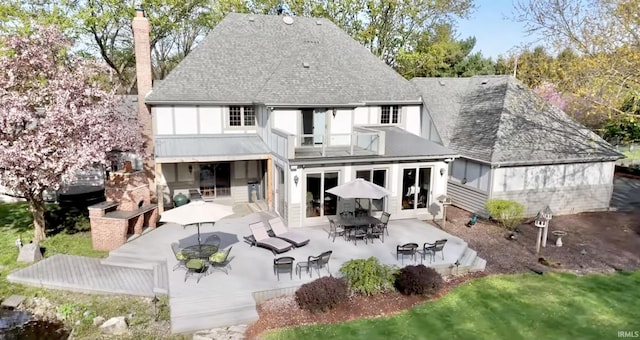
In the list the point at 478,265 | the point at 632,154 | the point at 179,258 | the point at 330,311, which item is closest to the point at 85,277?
the point at 179,258

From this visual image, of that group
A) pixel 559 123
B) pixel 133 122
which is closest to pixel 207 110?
pixel 133 122

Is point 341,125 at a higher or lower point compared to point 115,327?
higher

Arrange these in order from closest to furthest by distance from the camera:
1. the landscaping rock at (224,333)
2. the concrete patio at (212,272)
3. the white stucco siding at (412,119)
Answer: the landscaping rock at (224,333) → the concrete patio at (212,272) → the white stucco siding at (412,119)

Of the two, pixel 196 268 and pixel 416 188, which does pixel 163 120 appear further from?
pixel 416 188

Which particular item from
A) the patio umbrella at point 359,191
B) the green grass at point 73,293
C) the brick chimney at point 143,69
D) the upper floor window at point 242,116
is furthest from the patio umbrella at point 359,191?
the brick chimney at point 143,69

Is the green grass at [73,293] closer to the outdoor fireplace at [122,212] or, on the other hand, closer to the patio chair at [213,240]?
the outdoor fireplace at [122,212]

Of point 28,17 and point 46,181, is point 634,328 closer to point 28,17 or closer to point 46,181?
point 46,181
